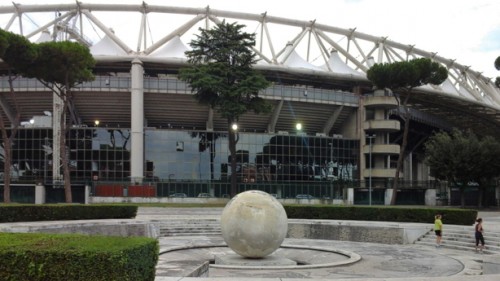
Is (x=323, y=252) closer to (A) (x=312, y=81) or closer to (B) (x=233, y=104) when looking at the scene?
(B) (x=233, y=104)

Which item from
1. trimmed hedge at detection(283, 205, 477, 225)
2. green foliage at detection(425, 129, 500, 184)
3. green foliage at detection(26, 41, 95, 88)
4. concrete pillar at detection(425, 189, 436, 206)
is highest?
green foliage at detection(26, 41, 95, 88)

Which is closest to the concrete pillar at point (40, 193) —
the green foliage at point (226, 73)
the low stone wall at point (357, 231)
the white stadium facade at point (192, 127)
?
the white stadium facade at point (192, 127)

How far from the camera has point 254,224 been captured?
17.5 metres

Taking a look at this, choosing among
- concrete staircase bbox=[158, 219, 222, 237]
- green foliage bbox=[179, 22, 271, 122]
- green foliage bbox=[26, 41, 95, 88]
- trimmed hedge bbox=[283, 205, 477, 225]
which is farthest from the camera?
green foliage bbox=[179, 22, 271, 122]

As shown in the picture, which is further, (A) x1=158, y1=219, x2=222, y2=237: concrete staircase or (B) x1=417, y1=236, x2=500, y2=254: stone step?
(A) x1=158, y1=219, x2=222, y2=237: concrete staircase

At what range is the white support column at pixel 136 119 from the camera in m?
60.5

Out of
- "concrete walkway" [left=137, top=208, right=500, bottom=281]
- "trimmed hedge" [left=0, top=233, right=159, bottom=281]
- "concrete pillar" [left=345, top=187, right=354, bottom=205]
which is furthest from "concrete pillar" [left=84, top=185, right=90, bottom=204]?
"trimmed hedge" [left=0, top=233, right=159, bottom=281]

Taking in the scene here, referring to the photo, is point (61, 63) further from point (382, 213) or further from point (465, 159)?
point (465, 159)

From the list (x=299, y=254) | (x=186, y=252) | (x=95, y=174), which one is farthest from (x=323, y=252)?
(x=95, y=174)

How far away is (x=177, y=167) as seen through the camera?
64.6 metres

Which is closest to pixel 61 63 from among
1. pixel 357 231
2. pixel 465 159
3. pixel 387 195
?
pixel 357 231

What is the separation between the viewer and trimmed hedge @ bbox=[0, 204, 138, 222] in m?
28.9

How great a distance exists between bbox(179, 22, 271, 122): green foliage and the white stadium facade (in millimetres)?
10847

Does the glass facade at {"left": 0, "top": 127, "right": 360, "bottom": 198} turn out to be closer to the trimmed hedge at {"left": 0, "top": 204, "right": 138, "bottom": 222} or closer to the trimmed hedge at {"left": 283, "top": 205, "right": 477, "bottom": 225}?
the trimmed hedge at {"left": 0, "top": 204, "right": 138, "bottom": 222}
